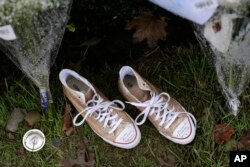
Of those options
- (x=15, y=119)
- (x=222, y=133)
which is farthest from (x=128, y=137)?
(x=15, y=119)

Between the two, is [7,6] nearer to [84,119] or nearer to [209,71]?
[84,119]

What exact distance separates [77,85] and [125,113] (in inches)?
9.6

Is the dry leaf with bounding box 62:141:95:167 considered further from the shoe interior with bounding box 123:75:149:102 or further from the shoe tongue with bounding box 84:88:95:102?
the shoe interior with bounding box 123:75:149:102

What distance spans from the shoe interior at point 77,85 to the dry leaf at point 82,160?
25 cm

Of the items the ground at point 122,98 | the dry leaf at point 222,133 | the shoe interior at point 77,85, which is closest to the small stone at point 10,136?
the ground at point 122,98

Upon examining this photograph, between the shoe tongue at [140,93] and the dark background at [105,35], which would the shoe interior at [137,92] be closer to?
the shoe tongue at [140,93]

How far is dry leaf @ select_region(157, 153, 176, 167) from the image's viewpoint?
216 cm

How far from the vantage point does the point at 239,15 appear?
1608 millimetres

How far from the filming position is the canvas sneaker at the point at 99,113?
2.16 meters

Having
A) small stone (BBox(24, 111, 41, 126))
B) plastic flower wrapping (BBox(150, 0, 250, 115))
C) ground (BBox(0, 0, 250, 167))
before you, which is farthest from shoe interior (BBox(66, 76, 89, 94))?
plastic flower wrapping (BBox(150, 0, 250, 115))

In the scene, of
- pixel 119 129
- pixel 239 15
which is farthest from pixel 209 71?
pixel 239 15

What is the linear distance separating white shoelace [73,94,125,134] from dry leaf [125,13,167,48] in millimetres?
324

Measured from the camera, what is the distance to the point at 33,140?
7.45ft

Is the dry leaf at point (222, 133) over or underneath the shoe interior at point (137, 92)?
underneath
